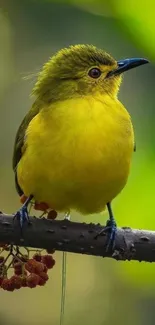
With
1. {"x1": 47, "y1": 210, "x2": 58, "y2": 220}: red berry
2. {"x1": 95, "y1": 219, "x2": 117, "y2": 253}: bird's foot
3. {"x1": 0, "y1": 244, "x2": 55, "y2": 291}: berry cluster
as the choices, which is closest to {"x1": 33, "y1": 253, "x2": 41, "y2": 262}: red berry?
{"x1": 0, "y1": 244, "x2": 55, "y2": 291}: berry cluster

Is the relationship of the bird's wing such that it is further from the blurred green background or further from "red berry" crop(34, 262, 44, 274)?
"red berry" crop(34, 262, 44, 274)

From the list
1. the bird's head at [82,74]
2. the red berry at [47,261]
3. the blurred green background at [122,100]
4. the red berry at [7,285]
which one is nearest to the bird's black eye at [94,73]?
the bird's head at [82,74]

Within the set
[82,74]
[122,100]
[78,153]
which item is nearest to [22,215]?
[78,153]

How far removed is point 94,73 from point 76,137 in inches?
11.5

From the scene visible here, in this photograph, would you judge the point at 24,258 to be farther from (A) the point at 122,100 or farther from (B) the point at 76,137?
(A) the point at 122,100

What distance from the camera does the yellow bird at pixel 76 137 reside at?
2322 millimetres

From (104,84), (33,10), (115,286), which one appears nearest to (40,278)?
(104,84)

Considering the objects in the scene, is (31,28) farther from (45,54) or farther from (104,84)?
(104,84)

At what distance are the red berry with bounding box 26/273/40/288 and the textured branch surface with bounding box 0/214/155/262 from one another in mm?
81

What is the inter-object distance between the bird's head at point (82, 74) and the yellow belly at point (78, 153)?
48mm

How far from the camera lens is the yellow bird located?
2322 millimetres

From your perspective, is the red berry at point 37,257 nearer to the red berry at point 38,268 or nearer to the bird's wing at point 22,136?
the red berry at point 38,268

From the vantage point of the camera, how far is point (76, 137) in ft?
7.63

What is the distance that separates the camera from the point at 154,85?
10.8 feet
